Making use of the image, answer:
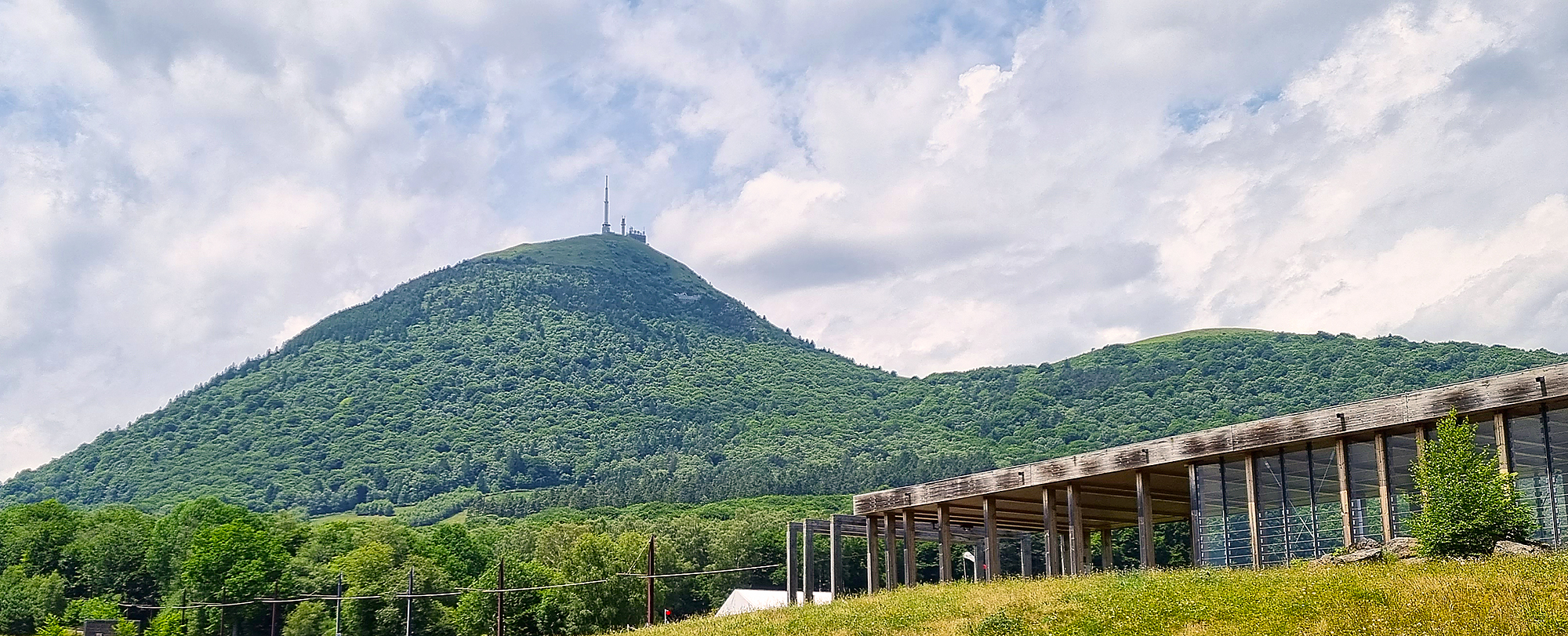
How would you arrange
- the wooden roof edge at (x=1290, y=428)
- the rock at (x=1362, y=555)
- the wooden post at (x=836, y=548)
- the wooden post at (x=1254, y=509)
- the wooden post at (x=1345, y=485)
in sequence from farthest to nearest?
the wooden post at (x=836, y=548)
the wooden post at (x=1254, y=509)
the wooden post at (x=1345, y=485)
the rock at (x=1362, y=555)
the wooden roof edge at (x=1290, y=428)

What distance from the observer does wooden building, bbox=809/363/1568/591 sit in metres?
22.7

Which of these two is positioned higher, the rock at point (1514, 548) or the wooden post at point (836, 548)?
the rock at point (1514, 548)

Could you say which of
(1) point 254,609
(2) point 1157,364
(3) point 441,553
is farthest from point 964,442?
(1) point 254,609

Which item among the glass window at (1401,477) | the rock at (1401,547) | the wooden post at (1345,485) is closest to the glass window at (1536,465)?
the glass window at (1401,477)

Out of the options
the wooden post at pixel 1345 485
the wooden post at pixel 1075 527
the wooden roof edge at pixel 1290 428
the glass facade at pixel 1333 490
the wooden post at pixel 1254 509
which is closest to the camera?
the wooden roof edge at pixel 1290 428

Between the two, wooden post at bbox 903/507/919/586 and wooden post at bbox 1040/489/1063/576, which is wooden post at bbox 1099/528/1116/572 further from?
wooden post at bbox 903/507/919/586

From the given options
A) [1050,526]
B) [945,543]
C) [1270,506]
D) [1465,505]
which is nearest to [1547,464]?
[1465,505]

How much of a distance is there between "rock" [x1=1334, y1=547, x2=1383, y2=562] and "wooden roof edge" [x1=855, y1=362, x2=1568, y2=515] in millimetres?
2615

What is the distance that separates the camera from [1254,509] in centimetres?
2711

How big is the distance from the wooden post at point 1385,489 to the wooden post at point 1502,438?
2170mm

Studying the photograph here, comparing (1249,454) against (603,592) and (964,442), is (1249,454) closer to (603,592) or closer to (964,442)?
(603,592)

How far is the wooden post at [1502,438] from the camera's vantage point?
22281 millimetres

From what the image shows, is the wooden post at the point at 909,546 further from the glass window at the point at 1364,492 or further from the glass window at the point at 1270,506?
the glass window at the point at 1364,492

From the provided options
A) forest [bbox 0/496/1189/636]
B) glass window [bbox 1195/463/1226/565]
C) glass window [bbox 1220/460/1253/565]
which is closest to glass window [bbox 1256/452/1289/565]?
glass window [bbox 1220/460/1253/565]
